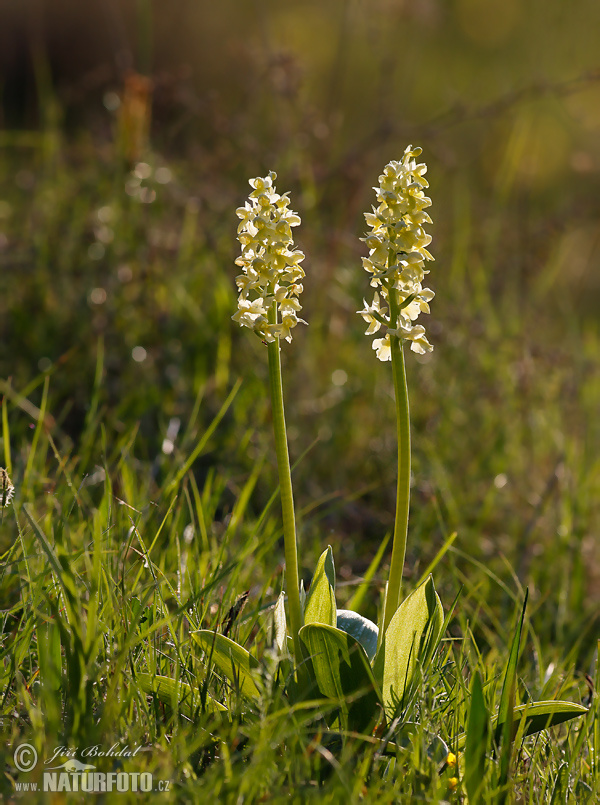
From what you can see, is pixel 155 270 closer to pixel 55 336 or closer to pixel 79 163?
pixel 55 336

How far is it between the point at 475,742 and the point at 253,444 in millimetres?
1878

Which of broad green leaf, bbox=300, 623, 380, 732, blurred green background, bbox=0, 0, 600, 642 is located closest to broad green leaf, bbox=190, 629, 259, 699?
broad green leaf, bbox=300, 623, 380, 732

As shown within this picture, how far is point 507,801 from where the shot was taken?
1.34 metres

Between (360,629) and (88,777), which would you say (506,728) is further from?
(88,777)

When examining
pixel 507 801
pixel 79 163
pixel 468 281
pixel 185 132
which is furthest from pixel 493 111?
pixel 507 801

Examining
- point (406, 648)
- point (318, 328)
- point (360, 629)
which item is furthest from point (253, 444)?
point (406, 648)

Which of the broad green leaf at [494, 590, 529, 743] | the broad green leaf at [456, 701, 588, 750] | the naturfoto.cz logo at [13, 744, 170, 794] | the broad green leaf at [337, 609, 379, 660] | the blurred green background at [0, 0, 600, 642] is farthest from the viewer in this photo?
the blurred green background at [0, 0, 600, 642]

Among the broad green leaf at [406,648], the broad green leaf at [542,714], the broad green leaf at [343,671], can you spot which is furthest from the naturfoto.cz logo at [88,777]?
the broad green leaf at [542,714]

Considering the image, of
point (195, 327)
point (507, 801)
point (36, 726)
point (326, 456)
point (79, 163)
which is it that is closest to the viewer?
point (36, 726)

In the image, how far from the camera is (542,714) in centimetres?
152

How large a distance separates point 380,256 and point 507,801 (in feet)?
3.22

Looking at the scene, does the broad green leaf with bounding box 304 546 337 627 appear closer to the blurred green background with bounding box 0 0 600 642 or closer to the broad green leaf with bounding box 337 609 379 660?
the broad green leaf with bounding box 337 609 379 660

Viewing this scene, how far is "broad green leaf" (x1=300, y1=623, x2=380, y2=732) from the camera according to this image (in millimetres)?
1445

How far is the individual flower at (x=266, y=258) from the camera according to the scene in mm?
1403
